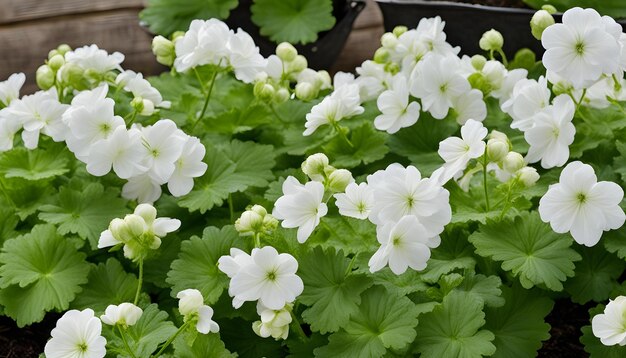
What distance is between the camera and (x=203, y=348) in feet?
4.33

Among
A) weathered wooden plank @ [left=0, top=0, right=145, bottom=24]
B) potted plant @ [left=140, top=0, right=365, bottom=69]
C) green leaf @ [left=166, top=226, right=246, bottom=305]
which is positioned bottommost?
weathered wooden plank @ [left=0, top=0, right=145, bottom=24]

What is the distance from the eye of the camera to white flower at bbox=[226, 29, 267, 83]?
1.73 m

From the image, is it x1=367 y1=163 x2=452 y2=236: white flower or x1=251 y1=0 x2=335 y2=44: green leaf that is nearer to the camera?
x1=367 y1=163 x2=452 y2=236: white flower

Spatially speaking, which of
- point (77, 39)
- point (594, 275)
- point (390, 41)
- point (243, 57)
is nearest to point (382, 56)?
point (390, 41)

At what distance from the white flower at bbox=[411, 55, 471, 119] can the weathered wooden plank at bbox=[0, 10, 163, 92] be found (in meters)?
1.22

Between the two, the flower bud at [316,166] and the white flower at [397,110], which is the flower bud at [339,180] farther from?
the white flower at [397,110]

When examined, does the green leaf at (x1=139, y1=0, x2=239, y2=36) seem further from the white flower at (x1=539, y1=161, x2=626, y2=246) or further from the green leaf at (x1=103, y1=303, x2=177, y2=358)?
the white flower at (x1=539, y1=161, x2=626, y2=246)

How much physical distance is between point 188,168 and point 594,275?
0.64m

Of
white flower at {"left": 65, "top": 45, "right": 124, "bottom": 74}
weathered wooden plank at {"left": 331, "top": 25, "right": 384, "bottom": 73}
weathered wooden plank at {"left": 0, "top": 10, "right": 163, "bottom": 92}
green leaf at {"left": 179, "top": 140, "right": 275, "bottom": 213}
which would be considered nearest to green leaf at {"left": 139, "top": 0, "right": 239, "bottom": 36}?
weathered wooden plank at {"left": 0, "top": 10, "right": 163, "bottom": 92}

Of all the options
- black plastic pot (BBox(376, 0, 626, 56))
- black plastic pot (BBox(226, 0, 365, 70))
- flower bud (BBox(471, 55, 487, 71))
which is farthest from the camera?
black plastic pot (BBox(226, 0, 365, 70))

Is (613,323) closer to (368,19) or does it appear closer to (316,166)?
(316,166)

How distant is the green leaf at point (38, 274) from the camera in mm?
1465

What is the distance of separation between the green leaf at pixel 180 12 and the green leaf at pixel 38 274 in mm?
960

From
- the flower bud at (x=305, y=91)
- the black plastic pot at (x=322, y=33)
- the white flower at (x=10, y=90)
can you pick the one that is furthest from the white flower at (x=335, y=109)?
the black plastic pot at (x=322, y=33)
